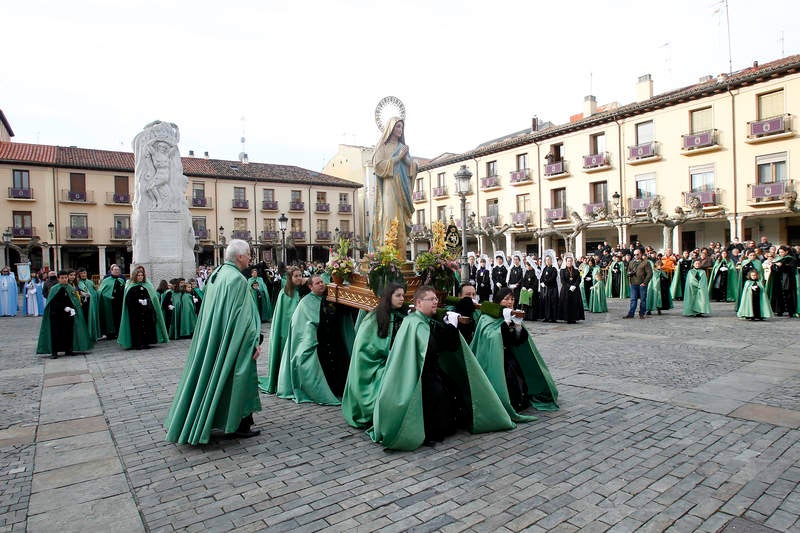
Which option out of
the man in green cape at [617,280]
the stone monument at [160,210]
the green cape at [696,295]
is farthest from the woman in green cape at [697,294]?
the stone monument at [160,210]

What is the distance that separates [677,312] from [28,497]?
51.2 feet

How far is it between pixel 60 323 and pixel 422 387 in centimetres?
828

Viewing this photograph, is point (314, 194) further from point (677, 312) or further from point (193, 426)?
point (193, 426)

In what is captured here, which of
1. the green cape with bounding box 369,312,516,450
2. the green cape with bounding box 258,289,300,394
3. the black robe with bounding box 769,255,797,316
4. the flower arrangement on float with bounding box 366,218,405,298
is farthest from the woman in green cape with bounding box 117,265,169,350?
the black robe with bounding box 769,255,797,316

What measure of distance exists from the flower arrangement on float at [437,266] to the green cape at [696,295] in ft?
34.2

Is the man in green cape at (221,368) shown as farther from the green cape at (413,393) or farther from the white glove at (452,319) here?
the white glove at (452,319)

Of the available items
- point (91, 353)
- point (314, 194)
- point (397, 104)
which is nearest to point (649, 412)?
point (397, 104)

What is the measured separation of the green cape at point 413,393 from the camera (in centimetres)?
459

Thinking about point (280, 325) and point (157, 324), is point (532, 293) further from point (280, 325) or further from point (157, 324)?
point (157, 324)

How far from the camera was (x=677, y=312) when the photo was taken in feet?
49.2

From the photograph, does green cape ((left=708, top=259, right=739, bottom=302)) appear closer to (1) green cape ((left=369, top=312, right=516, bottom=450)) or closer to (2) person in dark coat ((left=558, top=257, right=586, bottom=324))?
(2) person in dark coat ((left=558, top=257, right=586, bottom=324))

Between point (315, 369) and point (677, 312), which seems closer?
point (315, 369)

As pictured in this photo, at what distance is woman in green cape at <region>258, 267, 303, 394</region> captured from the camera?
6.88 meters

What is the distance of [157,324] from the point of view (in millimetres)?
10977
